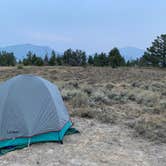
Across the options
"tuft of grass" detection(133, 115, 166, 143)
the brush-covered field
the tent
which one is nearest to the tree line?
the brush-covered field

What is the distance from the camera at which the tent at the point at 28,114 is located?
527cm

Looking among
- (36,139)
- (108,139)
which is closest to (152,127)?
(108,139)

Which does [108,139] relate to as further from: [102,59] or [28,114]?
[102,59]

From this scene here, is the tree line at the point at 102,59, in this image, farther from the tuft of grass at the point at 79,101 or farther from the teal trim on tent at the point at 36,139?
the teal trim on tent at the point at 36,139

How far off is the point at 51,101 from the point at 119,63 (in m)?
30.6

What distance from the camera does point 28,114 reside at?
5.45 meters

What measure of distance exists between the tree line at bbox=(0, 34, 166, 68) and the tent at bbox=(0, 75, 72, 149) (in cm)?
2920

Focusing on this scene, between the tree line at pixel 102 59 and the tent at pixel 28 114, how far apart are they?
29.2m

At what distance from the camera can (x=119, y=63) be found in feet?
118

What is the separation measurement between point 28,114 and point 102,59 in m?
32.8

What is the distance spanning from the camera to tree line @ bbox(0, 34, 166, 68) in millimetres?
33344

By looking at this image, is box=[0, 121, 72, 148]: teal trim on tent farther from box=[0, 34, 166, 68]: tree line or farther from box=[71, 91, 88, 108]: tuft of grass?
box=[0, 34, 166, 68]: tree line

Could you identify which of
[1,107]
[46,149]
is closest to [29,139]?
[46,149]

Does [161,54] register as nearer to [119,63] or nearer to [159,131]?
[119,63]
